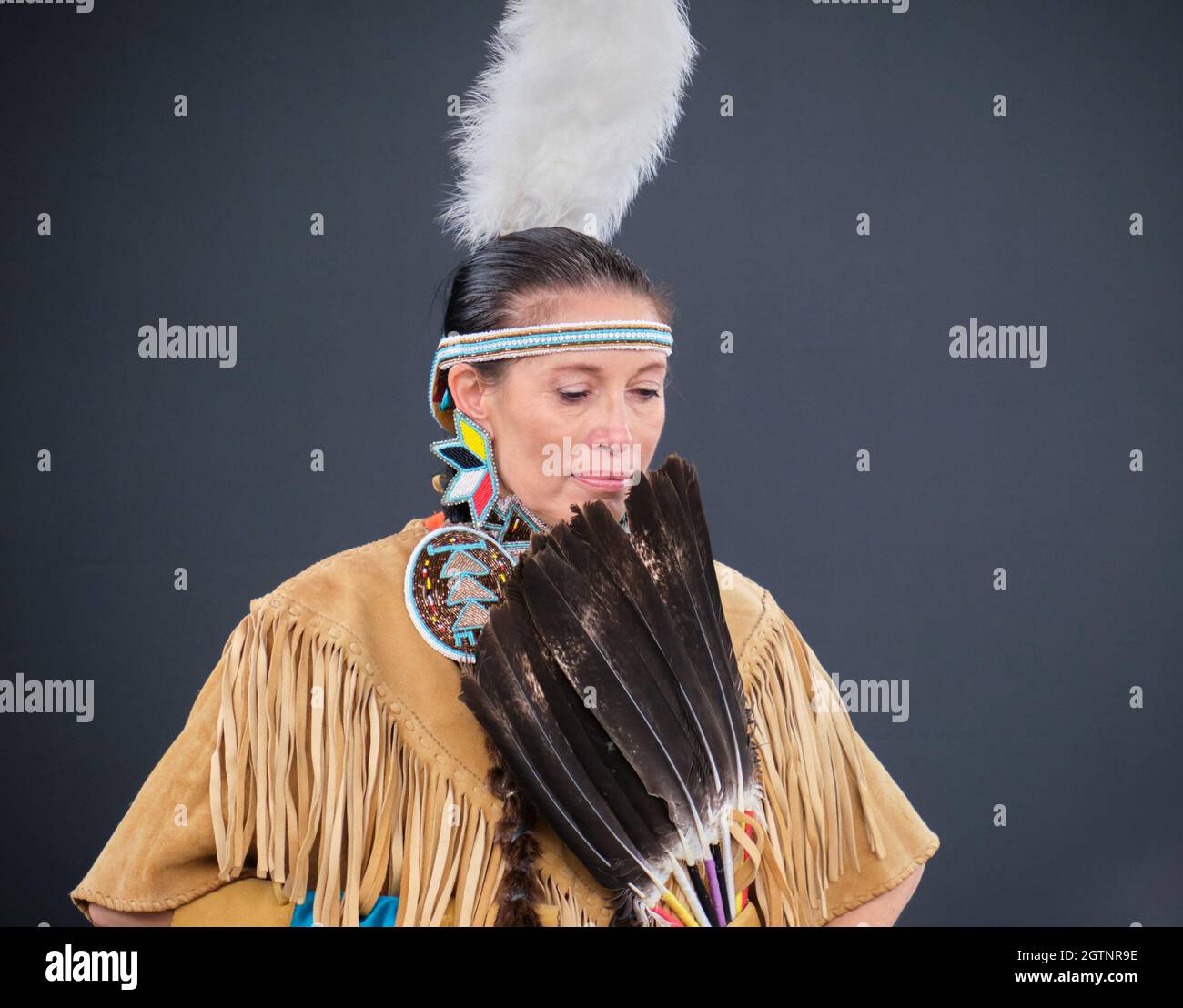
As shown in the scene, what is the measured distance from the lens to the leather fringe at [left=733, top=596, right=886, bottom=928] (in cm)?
188

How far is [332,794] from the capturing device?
67.4 inches

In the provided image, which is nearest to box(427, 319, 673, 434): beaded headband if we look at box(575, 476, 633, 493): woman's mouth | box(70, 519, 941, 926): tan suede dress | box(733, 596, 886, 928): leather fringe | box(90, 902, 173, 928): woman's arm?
box(575, 476, 633, 493): woman's mouth

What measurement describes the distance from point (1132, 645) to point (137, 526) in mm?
2306

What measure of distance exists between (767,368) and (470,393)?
4.68 ft

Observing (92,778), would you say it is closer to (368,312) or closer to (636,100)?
(368,312)

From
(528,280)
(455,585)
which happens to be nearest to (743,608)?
(455,585)

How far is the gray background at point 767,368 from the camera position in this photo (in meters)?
2.95

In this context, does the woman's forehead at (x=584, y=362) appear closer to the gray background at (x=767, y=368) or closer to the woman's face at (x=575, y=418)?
the woman's face at (x=575, y=418)

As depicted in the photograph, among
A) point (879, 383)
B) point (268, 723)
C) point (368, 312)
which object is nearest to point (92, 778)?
point (368, 312)

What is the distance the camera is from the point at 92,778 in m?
2.98

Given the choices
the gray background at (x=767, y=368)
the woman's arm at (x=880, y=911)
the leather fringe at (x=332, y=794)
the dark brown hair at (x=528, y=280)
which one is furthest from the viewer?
the gray background at (x=767, y=368)

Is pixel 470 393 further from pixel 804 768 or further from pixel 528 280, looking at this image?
pixel 804 768

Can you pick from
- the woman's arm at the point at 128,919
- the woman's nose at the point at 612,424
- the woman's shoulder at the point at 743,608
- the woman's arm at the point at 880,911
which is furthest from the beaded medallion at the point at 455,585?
the woman's arm at the point at 880,911

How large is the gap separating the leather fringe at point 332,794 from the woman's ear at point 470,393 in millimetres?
344
